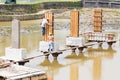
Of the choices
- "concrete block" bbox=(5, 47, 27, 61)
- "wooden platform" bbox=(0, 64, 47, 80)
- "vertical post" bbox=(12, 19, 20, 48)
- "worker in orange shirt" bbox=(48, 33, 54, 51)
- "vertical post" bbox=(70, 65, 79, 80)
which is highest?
"vertical post" bbox=(12, 19, 20, 48)

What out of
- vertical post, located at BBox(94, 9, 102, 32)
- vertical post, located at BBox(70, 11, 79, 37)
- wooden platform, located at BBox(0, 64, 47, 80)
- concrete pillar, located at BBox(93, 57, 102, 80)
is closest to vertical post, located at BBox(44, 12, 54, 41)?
vertical post, located at BBox(70, 11, 79, 37)

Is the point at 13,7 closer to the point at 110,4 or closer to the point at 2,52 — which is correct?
the point at 110,4

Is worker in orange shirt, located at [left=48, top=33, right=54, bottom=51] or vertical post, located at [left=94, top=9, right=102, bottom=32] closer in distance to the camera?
worker in orange shirt, located at [left=48, top=33, right=54, bottom=51]

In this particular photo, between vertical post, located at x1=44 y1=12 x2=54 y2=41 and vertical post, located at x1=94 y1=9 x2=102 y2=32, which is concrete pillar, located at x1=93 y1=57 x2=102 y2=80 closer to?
vertical post, located at x1=44 y1=12 x2=54 y2=41

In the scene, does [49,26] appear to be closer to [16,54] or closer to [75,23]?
[75,23]

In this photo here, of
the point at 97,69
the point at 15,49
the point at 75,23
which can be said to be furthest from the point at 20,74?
the point at 75,23

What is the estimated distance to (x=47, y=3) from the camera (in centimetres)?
4578

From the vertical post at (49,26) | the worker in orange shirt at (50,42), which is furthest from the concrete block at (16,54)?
the vertical post at (49,26)

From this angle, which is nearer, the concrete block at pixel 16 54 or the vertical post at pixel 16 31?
the vertical post at pixel 16 31

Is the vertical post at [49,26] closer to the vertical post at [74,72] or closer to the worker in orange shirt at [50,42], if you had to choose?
the worker in orange shirt at [50,42]

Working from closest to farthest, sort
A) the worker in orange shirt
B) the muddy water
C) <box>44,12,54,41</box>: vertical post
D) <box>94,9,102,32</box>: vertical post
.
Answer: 1. the muddy water
2. the worker in orange shirt
3. <box>44,12,54,41</box>: vertical post
4. <box>94,9,102,32</box>: vertical post

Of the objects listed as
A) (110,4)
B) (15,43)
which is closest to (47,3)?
(110,4)

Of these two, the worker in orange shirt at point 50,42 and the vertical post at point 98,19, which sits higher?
the vertical post at point 98,19

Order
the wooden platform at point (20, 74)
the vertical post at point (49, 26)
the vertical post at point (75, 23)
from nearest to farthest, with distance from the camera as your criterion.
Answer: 1. the wooden platform at point (20, 74)
2. the vertical post at point (49, 26)
3. the vertical post at point (75, 23)
